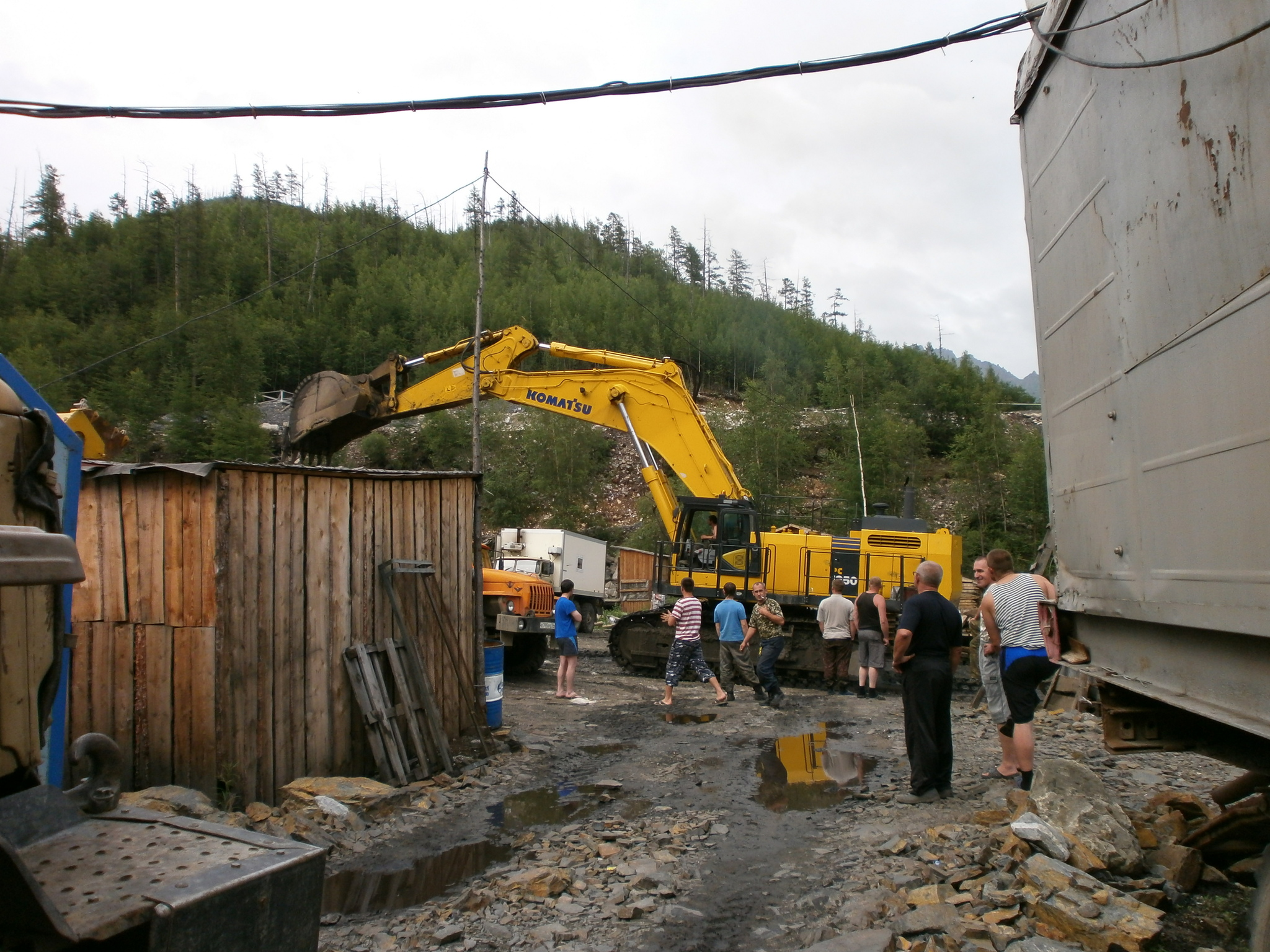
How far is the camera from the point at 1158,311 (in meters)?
3.03

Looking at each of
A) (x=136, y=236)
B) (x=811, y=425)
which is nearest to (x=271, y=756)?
(x=811, y=425)

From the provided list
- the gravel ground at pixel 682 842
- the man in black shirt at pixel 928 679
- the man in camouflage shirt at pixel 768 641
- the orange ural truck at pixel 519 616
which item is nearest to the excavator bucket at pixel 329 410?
the orange ural truck at pixel 519 616

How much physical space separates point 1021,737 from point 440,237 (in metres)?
94.8

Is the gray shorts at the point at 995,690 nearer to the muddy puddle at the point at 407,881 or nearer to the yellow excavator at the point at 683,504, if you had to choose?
the muddy puddle at the point at 407,881

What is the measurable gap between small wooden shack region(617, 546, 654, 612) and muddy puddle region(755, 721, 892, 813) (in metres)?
19.6

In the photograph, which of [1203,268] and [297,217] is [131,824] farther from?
[297,217]

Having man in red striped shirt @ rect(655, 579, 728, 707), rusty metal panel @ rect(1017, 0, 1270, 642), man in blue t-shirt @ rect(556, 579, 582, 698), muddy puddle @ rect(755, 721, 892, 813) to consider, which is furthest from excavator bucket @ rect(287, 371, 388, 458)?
rusty metal panel @ rect(1017, 0, 1270, 642)

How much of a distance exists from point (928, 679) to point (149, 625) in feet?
18.3

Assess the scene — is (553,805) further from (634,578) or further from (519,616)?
(634,578)

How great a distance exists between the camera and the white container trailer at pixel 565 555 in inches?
936

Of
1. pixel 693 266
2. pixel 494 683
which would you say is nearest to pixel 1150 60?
pixel 494 683

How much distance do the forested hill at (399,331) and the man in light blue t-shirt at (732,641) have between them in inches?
926

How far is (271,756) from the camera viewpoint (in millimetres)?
6402

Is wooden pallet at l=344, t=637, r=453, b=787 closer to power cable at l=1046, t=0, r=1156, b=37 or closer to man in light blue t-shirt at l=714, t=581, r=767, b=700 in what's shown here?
man in light blue t-shirt at l=714, t=581, r=767, b=700
